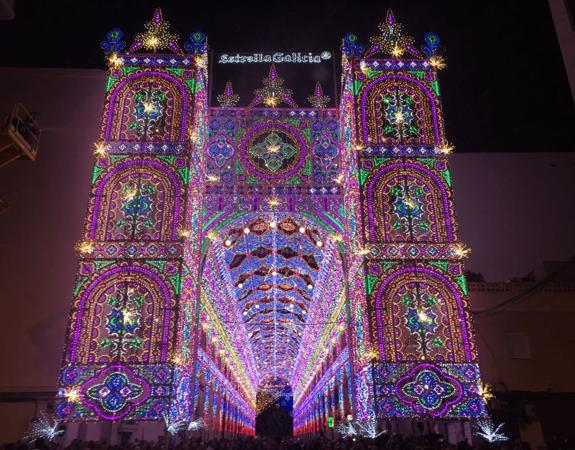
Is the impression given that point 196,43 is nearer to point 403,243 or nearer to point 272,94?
point 272,94

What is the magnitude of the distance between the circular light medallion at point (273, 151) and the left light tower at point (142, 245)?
1918 millimetres

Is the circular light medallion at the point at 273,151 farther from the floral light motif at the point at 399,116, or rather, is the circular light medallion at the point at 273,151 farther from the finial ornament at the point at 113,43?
the finial ornament at the point at 113,43

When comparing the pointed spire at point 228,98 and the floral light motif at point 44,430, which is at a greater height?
the pointed spire at point 228,98

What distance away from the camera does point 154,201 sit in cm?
1570

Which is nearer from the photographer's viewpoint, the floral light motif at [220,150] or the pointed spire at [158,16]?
the pointed spire at [158,16]

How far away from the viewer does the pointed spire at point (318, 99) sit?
20.0 metres

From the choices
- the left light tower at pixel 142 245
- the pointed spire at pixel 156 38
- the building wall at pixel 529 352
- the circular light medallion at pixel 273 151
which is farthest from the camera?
the circular light medallion at pixel 273 151

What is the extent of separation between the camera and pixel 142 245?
49.4 ft

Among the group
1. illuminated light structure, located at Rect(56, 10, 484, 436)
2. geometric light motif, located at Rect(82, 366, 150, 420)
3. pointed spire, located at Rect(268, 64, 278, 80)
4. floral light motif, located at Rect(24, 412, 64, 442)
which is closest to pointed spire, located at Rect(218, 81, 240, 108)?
illuminated light structure, located at Rect(56, 10, 484, 436)

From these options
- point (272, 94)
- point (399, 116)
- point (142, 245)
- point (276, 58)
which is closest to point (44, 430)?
point (142, 245)

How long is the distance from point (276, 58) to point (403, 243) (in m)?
8.74

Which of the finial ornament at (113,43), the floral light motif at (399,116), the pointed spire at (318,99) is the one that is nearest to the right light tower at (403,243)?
the floral light motif at (399,116)

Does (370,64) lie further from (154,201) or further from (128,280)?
(128,280)

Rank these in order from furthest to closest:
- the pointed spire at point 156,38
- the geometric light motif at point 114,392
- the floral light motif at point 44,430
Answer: the pointed spire at point 156,38, the floral light motif at point 44,430, the geometric light motif at point 114,392
